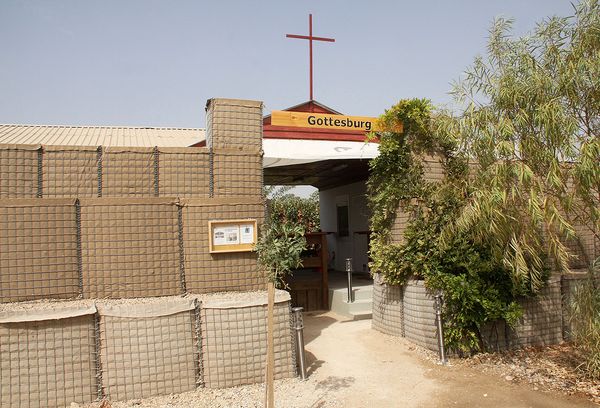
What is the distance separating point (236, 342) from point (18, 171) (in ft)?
9.24

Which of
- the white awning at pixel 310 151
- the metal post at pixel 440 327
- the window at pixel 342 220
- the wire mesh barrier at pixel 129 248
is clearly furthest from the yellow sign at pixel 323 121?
the window at pixel 342 220

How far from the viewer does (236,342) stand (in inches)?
188

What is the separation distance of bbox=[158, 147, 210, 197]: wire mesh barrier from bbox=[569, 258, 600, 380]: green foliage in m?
4.39

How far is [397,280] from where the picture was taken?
641cm

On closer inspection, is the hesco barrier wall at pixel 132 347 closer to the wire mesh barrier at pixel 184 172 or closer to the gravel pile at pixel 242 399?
the gravel pile at pixel 242 399

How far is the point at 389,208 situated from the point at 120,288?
3.78 meters

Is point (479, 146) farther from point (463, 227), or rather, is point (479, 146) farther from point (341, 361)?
point (341, 361)

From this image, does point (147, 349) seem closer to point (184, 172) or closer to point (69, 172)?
point (184, 172)

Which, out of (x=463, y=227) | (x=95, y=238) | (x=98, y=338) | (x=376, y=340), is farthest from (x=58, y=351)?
(x=463, y=227)

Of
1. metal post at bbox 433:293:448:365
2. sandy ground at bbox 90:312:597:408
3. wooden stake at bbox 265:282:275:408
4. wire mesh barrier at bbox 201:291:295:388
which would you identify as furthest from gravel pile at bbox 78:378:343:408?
metal post at bbox 433:293:448:365

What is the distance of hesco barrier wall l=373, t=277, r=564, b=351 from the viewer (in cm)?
602

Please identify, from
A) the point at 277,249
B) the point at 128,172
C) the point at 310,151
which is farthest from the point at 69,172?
the point at 310,151

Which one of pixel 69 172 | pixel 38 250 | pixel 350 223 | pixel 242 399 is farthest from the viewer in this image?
pixel 350 223

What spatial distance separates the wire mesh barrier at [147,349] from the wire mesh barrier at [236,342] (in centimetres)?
17
